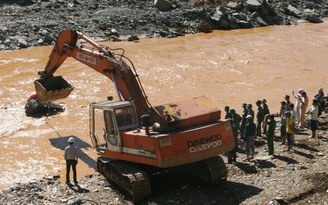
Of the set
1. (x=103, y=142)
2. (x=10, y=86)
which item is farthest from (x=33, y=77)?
(x=103, y=142)

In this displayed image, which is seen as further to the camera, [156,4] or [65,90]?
[156,4]

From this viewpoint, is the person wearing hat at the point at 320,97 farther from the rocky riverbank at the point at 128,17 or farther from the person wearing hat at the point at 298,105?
the rocky riverbank at the point at 128,17

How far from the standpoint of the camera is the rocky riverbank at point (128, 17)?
111 ft

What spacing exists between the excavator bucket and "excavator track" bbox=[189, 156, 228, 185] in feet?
23.7

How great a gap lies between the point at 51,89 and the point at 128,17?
830 inches

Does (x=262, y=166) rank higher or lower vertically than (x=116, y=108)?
lower

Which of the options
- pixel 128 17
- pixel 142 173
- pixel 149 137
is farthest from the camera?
pixel 128 17

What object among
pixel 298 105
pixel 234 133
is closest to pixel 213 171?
pixel 234 133

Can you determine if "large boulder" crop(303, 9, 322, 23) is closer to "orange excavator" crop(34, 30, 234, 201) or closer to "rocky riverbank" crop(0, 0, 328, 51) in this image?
"rocky riverbank" crop(0, 0, 328, 51)

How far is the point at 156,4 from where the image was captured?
4122 centimetres

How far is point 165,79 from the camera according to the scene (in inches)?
1006

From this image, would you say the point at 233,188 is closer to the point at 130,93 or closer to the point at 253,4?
the point at 130,93

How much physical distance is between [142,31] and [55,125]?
62.7 feet

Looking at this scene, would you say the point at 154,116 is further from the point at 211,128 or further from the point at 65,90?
the point at 65,90
